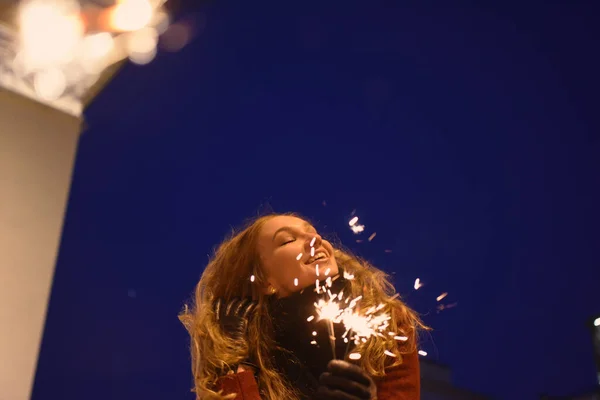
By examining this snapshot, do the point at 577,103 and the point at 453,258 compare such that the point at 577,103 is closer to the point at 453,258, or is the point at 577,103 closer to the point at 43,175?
the point at 453,258

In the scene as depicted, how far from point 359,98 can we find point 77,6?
2028 mm

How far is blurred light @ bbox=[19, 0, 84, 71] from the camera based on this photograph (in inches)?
70.9

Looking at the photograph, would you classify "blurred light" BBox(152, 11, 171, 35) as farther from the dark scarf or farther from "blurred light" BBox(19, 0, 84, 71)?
the dark scarf

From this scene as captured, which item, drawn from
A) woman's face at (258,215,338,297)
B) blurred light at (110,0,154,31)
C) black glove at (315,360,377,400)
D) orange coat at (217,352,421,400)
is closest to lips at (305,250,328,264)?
woman's face at (258,215,338,297)

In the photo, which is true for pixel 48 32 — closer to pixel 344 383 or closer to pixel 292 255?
pixel 292 255

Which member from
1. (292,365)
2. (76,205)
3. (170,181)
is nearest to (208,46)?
(170,181)

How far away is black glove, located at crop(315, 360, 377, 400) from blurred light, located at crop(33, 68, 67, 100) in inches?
49.3

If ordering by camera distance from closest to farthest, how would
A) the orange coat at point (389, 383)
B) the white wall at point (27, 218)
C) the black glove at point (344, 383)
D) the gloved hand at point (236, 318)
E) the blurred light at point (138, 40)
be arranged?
the black glove at point (344, 383), the orange coat at point (389, 383), the gloved hand at point (236, 318), the white wall at point (27, 218), the blurred light at point (138, 40)

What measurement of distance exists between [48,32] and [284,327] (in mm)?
1090

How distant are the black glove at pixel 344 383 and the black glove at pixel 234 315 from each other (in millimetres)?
375

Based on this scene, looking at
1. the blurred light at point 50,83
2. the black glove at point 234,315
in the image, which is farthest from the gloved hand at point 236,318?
the blurred light at point 50,83

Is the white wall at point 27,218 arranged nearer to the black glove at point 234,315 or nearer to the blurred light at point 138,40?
the blurred light at point 138,40

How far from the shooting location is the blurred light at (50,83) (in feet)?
6.13

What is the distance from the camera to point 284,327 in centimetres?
146
